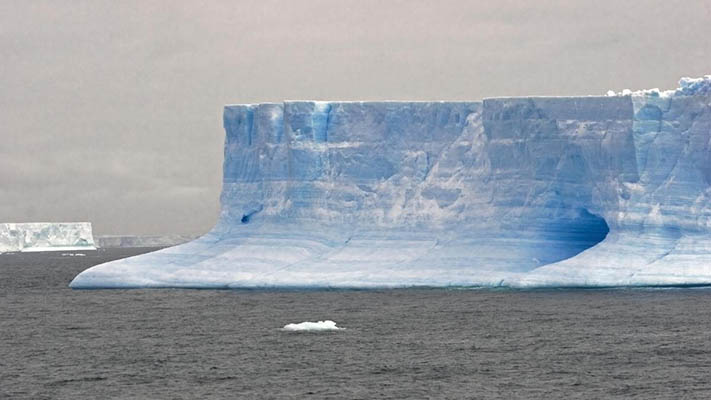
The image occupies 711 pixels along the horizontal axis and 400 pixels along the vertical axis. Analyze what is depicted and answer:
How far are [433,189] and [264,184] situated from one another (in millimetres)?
5997

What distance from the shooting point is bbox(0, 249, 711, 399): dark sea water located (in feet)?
79.6

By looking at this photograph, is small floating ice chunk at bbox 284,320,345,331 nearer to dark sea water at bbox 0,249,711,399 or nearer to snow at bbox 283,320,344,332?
snow at bbox 283,320,344,332

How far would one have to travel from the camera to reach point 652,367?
2595cm

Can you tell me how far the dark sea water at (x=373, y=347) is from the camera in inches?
955

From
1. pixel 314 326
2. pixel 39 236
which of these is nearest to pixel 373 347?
pixel 314 326

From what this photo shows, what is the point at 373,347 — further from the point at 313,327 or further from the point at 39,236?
the point at 39,236

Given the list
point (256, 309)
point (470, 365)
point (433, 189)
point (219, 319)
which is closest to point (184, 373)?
point (470, 365)

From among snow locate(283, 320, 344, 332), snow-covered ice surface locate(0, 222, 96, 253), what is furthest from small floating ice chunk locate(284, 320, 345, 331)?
snow-covered ice surface locate(0, 222, 96, 253)

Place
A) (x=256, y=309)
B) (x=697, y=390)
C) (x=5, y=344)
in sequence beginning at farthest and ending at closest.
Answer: (x=256, y=309)
(x=5, y=344)
(x=697, y=390)

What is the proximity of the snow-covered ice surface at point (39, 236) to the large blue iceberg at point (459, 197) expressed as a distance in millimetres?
59116

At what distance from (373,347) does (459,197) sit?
14.1 m

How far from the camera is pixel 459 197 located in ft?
142

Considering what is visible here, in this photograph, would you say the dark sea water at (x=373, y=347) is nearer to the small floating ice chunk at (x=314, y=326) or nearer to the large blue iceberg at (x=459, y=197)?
the small floating ice chunk at (x=314, y=326)

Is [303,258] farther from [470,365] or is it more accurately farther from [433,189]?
[470,365]
